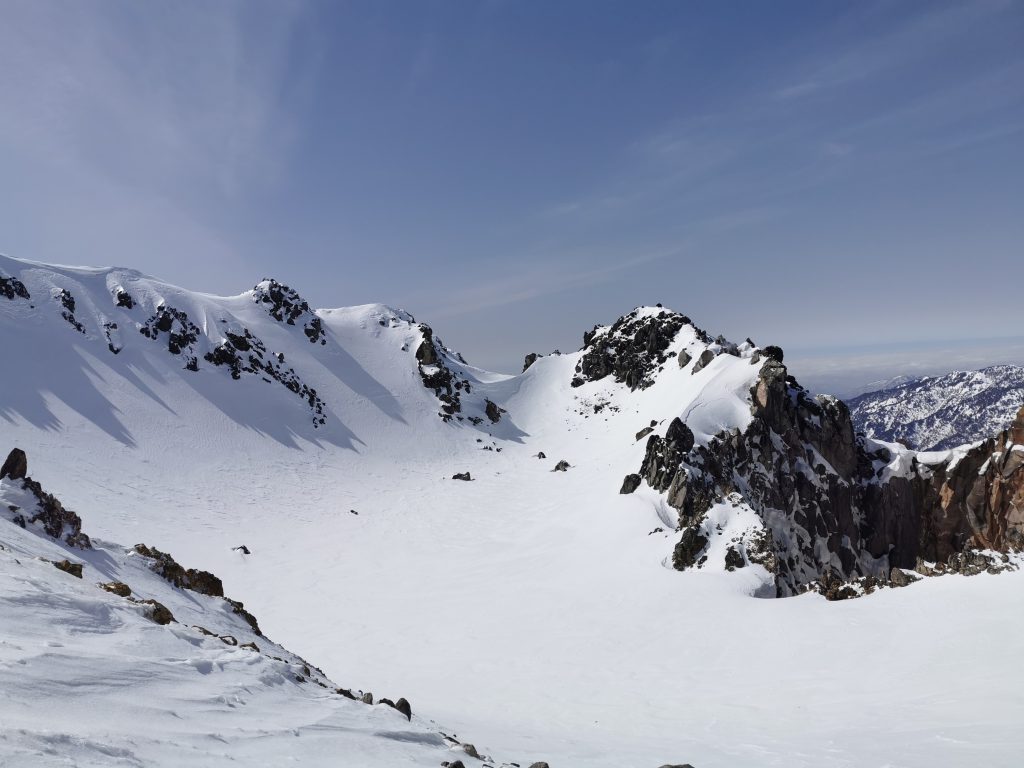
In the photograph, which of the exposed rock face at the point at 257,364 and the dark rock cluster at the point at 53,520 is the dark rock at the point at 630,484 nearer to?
the dark rock cluster at the point at 53,520

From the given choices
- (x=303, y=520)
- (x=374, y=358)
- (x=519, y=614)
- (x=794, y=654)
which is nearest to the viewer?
(x=794, y=654)

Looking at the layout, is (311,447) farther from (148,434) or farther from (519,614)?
(519,614)

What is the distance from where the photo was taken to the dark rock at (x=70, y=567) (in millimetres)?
12552

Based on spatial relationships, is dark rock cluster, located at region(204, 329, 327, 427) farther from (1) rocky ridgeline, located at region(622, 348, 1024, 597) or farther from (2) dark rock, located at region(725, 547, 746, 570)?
(2) dark rock, located at region(725, 547, 746, 570)

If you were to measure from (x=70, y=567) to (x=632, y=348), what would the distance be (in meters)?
69.3

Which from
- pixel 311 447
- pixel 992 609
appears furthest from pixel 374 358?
pixel 992 609

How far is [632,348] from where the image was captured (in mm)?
75875

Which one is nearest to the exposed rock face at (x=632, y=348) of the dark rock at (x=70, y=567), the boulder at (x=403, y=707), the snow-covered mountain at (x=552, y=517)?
the snow-covered mountain at (x=552, y=517)

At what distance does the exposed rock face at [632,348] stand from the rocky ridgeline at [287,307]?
3846cm

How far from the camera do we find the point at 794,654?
62.5ft

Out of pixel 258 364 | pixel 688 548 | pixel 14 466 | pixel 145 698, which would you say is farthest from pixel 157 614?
pixel 258 364

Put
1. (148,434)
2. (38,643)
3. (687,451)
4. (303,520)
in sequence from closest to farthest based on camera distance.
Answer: (38,643) < (687,451) < (303,520) < (148,434)

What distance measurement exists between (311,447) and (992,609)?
5469cm

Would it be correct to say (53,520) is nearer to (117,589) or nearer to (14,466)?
(14,466)
